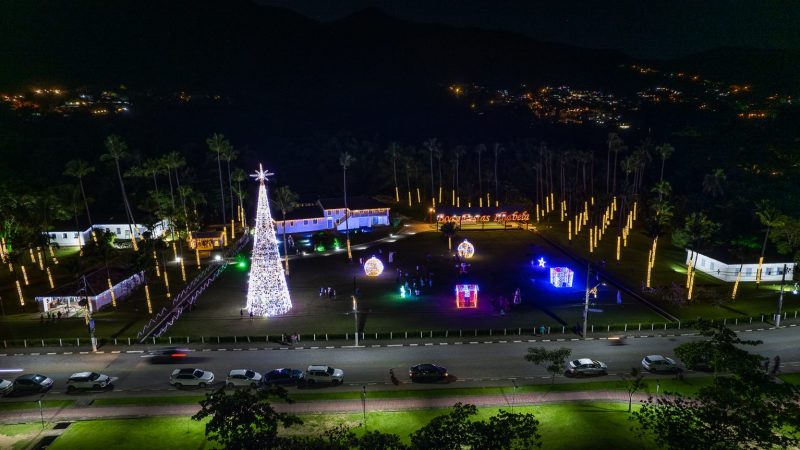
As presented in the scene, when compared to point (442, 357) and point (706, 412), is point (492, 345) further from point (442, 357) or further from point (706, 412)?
point (706, 412)

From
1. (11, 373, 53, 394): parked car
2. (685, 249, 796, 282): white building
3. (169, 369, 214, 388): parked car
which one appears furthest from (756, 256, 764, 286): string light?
(11, 373, 53, 394): parked car

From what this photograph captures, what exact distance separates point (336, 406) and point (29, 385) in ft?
70.5

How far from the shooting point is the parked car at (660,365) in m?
35.4

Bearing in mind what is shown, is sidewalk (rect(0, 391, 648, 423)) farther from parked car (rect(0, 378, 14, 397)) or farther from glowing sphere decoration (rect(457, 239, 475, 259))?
glowing sphere decoration (rect(457, 239, 475, 259))

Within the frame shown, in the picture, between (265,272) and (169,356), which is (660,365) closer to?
(265,272)

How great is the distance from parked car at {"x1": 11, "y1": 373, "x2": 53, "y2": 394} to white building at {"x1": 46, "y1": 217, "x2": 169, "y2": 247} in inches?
1593

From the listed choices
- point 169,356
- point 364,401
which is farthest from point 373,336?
point 169,356

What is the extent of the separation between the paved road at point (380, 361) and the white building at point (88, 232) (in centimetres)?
3719

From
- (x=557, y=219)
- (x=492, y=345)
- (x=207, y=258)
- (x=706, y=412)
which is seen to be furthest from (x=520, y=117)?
(x=706, y=412)

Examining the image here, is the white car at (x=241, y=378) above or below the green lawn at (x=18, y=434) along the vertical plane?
above

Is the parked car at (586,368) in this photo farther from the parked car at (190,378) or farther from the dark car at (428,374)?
the parked car at (190,378)

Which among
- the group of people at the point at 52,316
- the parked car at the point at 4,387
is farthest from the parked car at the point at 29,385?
the group of people at the point at 52,316

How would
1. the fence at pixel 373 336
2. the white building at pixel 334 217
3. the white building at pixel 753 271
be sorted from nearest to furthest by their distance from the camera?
the fence at pixel 373 336, the white building at pixel 753 271, the white building at pixel 334 217

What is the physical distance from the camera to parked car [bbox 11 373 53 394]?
112ft
